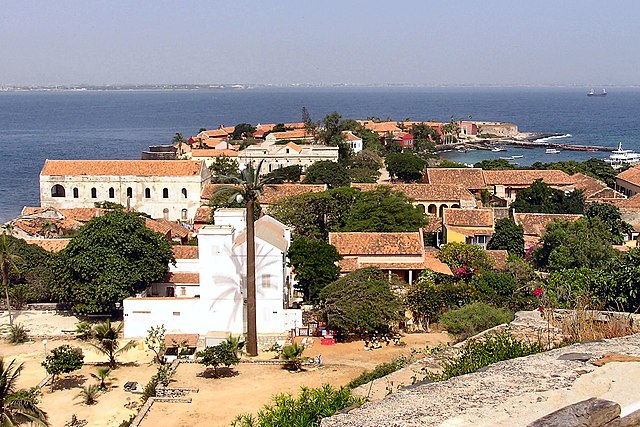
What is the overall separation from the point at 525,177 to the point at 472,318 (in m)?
31.6

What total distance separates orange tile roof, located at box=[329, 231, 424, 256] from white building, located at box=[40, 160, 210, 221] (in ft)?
65.4

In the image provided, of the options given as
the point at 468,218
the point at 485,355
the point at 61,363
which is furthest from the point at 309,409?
the point at 468,218

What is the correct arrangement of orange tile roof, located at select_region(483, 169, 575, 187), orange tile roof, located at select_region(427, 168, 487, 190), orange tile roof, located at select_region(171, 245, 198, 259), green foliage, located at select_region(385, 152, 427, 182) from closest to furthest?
orange tile roof, located at select_region(171, 245, 198, 259)
orange tile roof, located at select_region(427, 168, 487, 190)
orange tile roof, located at select_region(483, 169, 575, 187)
green foliage, located at select_region(385, 152, 427, 182)

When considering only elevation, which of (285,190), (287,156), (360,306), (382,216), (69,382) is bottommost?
(69,382)

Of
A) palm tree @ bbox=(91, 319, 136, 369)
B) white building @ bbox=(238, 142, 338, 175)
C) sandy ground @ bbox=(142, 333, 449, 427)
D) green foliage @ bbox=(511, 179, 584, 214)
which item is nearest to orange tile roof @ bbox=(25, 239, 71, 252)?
palm tree @ bbox=(91, 319, 136, 369)

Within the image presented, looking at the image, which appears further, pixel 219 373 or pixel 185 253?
pixel 185 253

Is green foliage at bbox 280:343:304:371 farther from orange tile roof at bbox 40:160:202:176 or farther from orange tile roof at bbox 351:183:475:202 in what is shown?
orange tile roof at bbox 40:160:202:176

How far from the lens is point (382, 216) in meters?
32.5

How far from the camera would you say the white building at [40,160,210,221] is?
155 feet

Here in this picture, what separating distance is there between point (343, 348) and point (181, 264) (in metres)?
10.1

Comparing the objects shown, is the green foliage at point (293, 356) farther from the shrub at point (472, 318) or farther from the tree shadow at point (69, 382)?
the tree shadow at point (69, 382)

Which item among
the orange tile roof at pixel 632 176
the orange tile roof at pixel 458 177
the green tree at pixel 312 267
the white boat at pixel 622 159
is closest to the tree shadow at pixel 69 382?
the green tree at pixel 312 267

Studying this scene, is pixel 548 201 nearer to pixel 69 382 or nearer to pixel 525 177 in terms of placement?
pixel 525 177

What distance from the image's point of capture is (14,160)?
8481 centimetres
